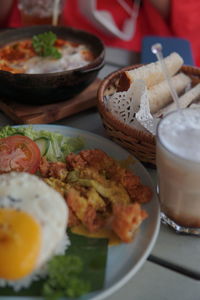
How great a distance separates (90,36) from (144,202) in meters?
1.15

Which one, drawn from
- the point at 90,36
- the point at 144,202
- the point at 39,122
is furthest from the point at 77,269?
the point at 90,36

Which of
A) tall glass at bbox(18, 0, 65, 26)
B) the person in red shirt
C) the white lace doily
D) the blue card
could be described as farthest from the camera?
the person in red shirt

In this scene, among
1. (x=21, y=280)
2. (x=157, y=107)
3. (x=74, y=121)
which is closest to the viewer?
(x=21, y=280)

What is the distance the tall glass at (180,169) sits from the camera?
1159 millimetres

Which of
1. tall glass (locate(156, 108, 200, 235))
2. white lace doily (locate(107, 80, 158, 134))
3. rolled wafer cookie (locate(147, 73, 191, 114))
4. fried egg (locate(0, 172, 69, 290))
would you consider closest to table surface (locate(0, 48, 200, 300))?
tall glass (locate(156, 108, 200, 235))

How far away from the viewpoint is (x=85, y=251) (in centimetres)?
117

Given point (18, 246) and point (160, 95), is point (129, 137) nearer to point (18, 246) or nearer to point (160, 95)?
point (160, 95)

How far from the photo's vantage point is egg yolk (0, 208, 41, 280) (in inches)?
38.8

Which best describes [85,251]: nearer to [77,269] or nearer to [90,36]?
[77,269]

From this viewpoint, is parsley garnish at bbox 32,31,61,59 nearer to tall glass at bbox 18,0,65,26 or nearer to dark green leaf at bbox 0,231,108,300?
tall glass at bbox 18,0,65,26

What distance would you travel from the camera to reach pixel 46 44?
2057mm

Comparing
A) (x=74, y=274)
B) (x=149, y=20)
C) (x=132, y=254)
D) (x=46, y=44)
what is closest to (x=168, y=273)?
(x=132, y=254)

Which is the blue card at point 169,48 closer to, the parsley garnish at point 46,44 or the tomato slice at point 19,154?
the parsley garnish at point 46,44

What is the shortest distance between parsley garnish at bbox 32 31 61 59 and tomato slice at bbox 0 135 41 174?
0.73 m
